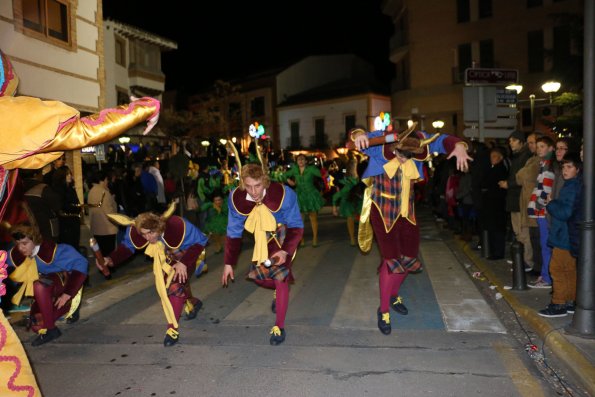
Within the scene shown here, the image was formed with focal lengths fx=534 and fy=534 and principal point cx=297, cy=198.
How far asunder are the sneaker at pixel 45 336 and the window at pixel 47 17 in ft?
33.1

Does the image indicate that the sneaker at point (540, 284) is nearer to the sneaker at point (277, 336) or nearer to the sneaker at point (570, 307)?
the sneaker at point (570, 307)

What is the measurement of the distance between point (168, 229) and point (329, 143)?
4147 cm

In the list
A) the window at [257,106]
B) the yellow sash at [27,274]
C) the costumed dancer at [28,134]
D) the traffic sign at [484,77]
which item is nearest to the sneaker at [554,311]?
the costumed dancer at [28,134]

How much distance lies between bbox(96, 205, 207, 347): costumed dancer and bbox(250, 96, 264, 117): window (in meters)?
44.9

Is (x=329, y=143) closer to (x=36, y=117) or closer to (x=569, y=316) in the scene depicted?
(x=569, y=316)

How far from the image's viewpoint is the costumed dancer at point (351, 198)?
11.5m

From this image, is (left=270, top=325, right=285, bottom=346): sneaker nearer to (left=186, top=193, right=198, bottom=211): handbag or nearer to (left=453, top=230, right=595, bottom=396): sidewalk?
(left=453, top=230, right=595, bottom=396): sidewalk

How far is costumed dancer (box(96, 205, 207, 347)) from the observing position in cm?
538

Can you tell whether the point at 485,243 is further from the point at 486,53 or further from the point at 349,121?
the point at 349,121

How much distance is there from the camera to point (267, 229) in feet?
17.4

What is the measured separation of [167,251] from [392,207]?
2.43m

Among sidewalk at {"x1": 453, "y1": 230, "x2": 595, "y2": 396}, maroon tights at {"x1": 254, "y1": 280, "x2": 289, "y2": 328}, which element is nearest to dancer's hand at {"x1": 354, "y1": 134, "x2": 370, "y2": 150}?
maroon tights at {"x1": 254, "y1": 280, "x2": 289, "y2": 328}

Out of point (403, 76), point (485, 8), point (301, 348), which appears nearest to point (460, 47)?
point (485, 8)

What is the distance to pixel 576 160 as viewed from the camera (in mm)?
6008
